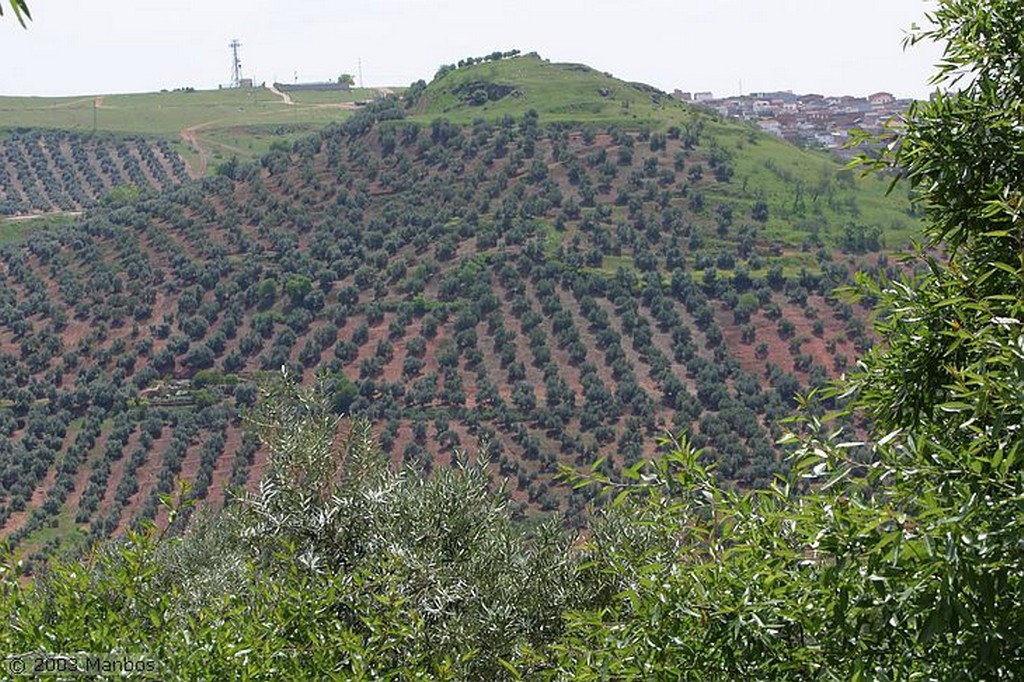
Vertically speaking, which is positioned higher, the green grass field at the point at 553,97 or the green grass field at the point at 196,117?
the green grass field at the point at 553,97

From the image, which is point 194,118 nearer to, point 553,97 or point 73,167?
point 73,167

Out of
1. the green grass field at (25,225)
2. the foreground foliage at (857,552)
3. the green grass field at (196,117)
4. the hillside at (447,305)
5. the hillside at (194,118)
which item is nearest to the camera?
the foreground foliage at (857,552)

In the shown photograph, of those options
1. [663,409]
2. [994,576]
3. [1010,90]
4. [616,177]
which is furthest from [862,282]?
[616,177]

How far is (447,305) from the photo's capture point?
84.2 meters

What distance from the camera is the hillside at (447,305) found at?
6788 cm

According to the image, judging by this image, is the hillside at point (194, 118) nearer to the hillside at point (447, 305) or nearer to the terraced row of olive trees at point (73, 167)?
the terraced row of olive trees at point (73, 167)

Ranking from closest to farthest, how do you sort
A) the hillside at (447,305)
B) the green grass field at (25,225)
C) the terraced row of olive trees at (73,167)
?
the hillside at (447,305) → the green grass field at (25,225) → the terraced row of olive trees at (73,167)

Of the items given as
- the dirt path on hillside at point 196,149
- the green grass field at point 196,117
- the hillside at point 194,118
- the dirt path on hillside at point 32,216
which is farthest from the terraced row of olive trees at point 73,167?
the green grass field at point 196,117

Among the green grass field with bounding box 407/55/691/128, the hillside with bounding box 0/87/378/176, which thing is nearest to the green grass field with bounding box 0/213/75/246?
the hillside with bounding box 0/87/378/176

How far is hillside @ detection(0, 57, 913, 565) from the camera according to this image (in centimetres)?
6788

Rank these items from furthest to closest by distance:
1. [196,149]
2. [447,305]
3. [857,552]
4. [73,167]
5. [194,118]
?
1. [194,118]
2. [196,149]
3. [73,167]
4. [447,305]
5. [857,552]

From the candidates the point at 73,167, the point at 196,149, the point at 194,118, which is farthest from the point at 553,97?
the point at 194,118

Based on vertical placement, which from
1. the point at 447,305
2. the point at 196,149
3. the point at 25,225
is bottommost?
the point at 447,305

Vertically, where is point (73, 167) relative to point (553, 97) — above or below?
below
